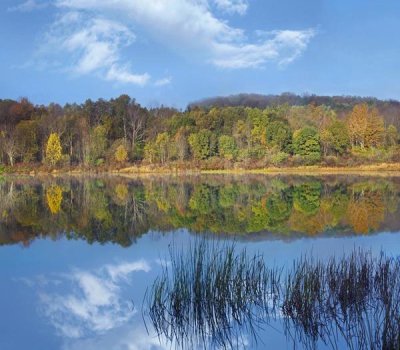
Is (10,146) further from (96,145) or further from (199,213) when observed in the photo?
(199,213)

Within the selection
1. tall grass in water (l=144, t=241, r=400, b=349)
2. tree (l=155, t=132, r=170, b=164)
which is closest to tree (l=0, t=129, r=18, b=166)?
tree (l=155, t=132, r=170, b=164)

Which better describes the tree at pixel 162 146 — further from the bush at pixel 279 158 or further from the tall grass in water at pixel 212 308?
the tall grass in water at pixel 212 308

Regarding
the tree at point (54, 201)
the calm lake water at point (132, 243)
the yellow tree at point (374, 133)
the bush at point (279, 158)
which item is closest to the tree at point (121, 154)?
→ the bush at point (279, 158)

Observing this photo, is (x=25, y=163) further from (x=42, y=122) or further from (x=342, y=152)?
(x=342, y=152)

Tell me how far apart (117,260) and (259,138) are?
4572 cm

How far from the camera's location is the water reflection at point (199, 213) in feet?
43.4

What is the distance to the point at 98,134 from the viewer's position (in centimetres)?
5653

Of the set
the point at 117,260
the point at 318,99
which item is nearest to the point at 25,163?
the point at 117,260

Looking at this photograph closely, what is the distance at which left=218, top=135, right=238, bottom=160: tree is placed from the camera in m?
52.1

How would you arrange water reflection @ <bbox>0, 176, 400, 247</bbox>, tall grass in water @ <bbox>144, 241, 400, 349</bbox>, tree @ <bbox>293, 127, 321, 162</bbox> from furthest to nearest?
1. tree @ <bbox>293, 127, 321, 162</bbox>
2. water reflection @ <bbox>0, 176, 400, 247</bbox>
3. tall grass in water @ <bbox>144, 241, 400, 349</bbox>

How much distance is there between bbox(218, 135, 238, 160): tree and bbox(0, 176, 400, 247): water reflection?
2767 cm

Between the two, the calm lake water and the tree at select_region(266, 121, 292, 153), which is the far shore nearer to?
the tree at select_region(266, 121, 292, 153)

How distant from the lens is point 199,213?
1689cm

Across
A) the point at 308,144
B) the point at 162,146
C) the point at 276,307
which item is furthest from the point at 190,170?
the point at 276,307
